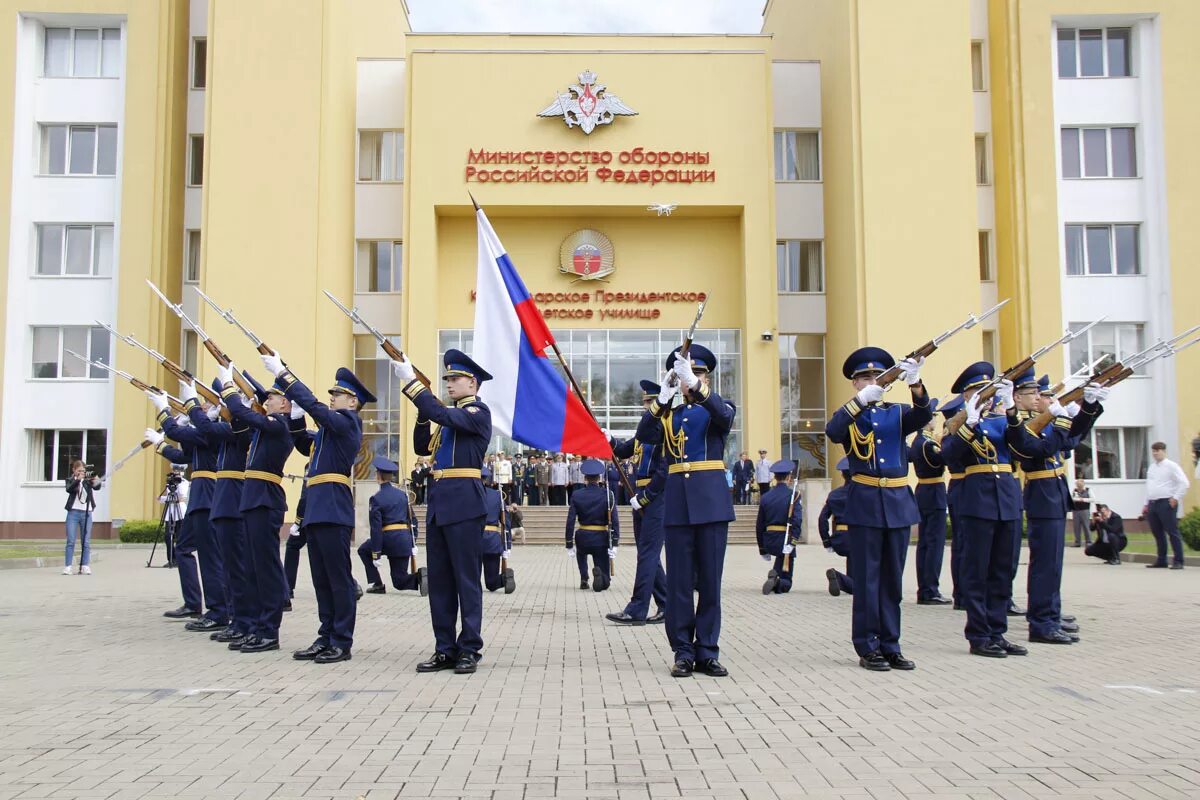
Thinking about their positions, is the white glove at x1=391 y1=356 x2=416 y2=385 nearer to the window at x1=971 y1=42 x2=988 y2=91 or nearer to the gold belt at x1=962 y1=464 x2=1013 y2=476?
the gold belt at x1=962 y1=464 x2=1013 y2=476

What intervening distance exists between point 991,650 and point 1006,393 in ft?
6.78

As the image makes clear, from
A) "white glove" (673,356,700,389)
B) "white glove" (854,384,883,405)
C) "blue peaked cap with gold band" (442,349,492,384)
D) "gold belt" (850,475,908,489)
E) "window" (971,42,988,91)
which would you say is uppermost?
"window" (971,42,988,91)

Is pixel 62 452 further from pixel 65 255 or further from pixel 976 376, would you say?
pixel 976 376

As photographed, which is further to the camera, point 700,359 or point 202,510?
point 202,510

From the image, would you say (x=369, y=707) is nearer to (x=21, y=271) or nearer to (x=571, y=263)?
(x=571, y=263)

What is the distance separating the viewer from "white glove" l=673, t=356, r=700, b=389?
7844mm

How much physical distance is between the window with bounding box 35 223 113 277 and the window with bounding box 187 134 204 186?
2.91 metres

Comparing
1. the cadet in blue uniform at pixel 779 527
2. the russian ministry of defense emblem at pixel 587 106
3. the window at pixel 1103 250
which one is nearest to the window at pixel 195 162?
the russian ministry of defense emblem at pixel 587 106

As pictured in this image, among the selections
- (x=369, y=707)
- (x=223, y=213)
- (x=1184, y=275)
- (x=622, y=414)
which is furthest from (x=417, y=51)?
(x=369, y=707)

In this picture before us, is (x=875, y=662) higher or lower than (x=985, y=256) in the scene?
lower

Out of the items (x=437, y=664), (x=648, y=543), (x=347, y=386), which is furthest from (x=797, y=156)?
(x=437, y=664)

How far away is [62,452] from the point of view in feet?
110

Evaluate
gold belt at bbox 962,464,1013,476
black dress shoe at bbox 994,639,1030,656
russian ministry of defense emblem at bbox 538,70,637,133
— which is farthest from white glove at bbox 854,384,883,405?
russian ministry of defense emblem at bbox 538,70,637,133

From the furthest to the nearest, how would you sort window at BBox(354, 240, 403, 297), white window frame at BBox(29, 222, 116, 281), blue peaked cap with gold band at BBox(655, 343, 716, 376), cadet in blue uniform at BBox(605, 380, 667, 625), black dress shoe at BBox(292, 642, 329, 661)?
window at BBox(354, 240, 403, 297) < white window frame at BBox(29, 222, 116, 281) < cadet in blue uniform at BBox(605, 380, 667, 625) < black dress shoe at BBox(292, 642, 329, 661) < blue peaked cap with gold band at BBox(655, 343, 716, 376)
